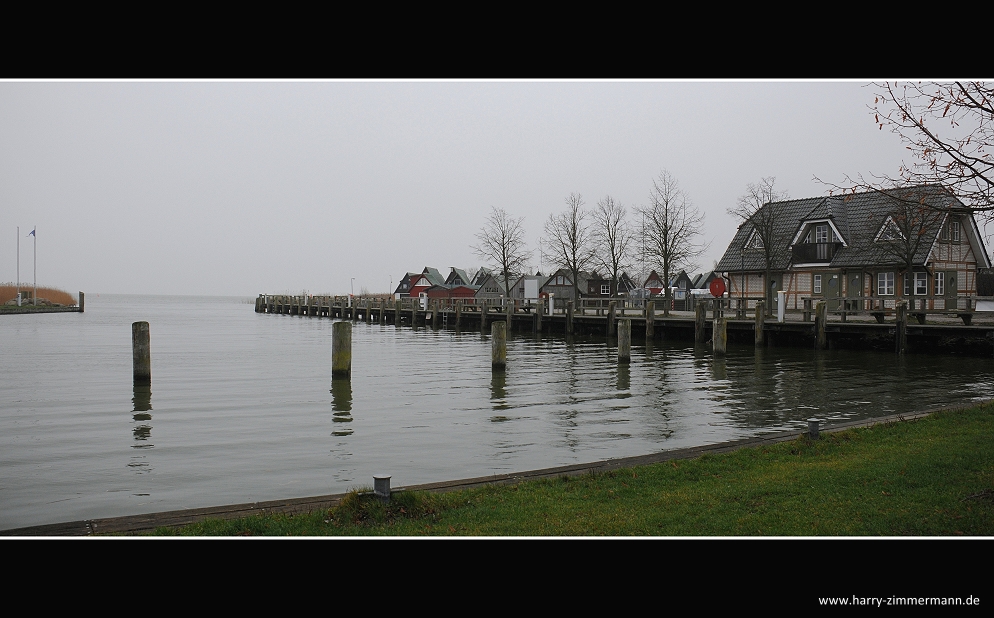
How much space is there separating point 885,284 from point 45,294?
74848 millimetres

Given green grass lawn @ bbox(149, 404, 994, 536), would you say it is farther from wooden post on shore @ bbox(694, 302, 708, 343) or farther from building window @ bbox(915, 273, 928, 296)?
building window @ bbox(915, 273, 928, 296)

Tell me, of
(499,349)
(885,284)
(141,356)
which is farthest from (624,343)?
(885,284)

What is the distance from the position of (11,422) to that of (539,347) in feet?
74.3

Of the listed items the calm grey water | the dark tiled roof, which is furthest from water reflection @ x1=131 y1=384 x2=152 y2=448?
the dark tiled roof

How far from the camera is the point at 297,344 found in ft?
122

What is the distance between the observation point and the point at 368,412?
52.9 ft

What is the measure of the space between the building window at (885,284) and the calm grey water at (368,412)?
671 inches

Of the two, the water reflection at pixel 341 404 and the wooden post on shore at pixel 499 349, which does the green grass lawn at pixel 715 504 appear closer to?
the water reflection at pixel 341 404

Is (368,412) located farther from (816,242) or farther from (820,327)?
(816,242)

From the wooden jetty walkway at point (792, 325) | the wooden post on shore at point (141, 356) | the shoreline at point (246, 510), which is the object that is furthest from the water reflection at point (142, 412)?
the wooden jetty walkway at point (792, 325)

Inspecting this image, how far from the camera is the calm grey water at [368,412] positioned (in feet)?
33.5

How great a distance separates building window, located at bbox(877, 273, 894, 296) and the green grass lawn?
3890 centimetres
